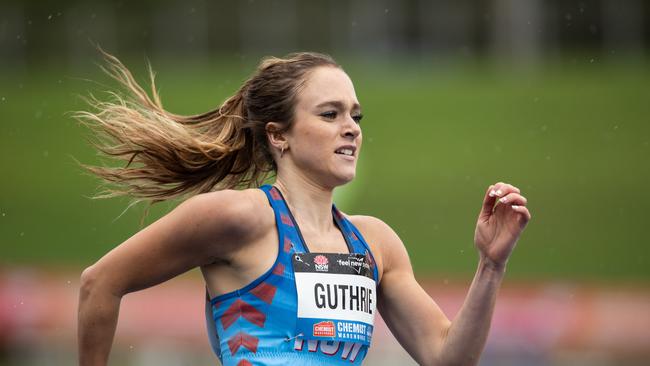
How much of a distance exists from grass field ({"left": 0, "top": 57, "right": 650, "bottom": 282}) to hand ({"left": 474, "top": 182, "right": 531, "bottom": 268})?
15.2 m

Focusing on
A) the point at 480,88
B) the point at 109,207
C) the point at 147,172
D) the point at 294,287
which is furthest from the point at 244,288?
the point at 480,88

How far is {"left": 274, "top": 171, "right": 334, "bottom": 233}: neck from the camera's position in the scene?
415 centimetres

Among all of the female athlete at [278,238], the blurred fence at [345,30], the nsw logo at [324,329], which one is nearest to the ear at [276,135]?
the female athlete at [278,238]

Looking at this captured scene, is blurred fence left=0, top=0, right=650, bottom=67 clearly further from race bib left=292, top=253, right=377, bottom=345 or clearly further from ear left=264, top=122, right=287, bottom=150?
race bib left=292, top=253, right=377, bottom=345

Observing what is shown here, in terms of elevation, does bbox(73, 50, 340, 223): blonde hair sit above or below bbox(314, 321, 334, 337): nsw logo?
above

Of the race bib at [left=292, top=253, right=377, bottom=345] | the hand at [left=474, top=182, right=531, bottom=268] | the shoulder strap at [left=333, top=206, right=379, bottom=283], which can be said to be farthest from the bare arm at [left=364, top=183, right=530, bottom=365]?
the race bib at [left=292, top=253, right=377, bottom=345]

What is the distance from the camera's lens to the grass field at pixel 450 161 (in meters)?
20.9

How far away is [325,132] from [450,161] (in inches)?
772

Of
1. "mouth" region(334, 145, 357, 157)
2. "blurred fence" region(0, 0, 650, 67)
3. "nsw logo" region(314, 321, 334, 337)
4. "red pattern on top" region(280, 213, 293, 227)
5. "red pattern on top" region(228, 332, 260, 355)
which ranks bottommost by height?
"blurred fence" region(0, 0, 650, 67)

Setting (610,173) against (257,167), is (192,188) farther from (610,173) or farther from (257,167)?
(610,173)

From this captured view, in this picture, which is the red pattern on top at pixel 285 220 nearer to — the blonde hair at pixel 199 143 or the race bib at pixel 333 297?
the race bib at pixel 333 297

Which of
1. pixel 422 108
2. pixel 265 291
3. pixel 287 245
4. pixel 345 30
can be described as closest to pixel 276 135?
pixel 287 245

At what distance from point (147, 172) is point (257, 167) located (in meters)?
0.40

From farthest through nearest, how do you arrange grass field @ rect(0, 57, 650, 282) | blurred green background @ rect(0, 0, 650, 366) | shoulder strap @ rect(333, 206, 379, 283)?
blurred green background @ rect(0, 0, 650, 366)
grass field @ rect(0, 57, 650, 282)
shoulder strap @ rect(333, 206, 379, 283)
